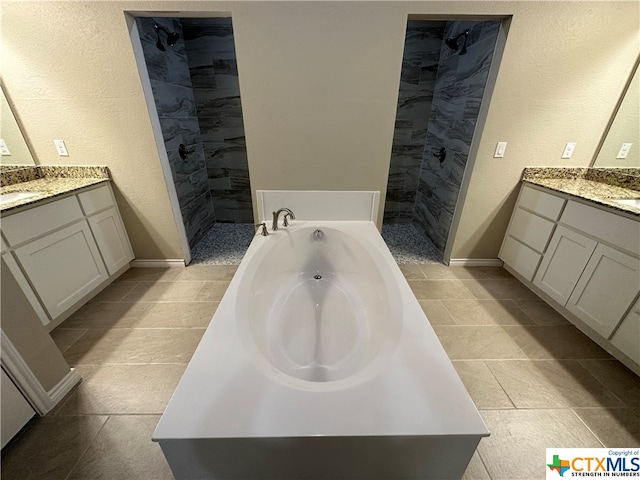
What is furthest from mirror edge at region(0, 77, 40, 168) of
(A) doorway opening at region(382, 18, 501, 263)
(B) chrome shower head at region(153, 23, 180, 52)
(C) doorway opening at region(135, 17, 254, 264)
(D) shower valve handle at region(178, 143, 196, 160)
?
(A) doorway opening at region(382, 18, 501, 263)

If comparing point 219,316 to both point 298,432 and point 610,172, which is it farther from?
point 610,172

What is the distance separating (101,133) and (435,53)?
3153 millimetres

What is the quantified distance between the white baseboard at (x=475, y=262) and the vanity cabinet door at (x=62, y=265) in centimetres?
299

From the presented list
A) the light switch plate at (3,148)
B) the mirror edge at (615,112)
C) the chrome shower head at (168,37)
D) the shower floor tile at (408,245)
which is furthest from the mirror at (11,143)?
the mirror edge at (615,112)

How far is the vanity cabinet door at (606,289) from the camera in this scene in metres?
1.35

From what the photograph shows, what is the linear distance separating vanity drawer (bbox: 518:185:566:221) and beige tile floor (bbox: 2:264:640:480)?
66 cm

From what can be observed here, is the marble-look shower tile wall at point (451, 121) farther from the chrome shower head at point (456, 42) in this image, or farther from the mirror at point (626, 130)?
the mirror at point (626, 130)

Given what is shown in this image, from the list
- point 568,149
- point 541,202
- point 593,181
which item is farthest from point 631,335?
point 568,149

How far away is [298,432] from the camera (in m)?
0.68

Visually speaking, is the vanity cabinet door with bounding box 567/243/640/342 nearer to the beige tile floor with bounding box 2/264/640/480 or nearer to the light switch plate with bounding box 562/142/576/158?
the beige tile floor with bounding box 2/264/640/480

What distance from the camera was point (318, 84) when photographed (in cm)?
175

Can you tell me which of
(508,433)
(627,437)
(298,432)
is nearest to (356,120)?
(298,432)

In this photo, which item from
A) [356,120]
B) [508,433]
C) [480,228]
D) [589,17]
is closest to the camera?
[508,433]

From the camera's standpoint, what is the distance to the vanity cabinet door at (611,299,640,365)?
132cm
